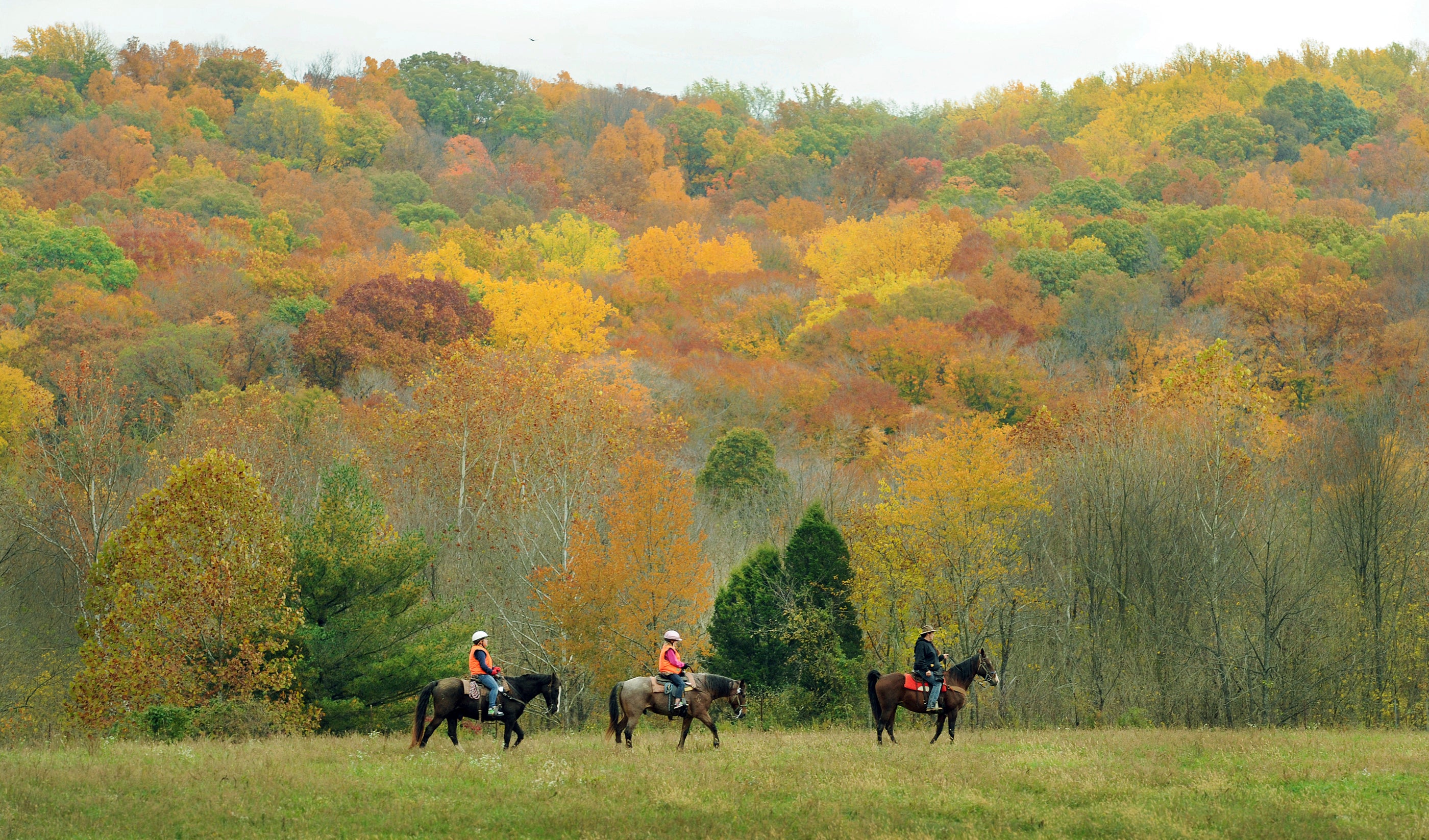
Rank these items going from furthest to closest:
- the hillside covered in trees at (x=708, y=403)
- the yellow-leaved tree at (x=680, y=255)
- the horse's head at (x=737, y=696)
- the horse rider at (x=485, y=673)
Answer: the yellow-leaved tree at (x=680, y=255), the hillside covered in trees at (x=708, y=403), the horse's head at (x=737, y=696), the horse rider at (x=485, y=673)

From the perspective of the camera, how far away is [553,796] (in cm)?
1554

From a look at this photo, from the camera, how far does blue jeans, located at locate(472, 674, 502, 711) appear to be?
1881 cm

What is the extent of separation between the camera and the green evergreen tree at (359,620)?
88.0 feet

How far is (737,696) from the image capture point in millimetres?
20297

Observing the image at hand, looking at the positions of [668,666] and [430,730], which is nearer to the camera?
[430,730]

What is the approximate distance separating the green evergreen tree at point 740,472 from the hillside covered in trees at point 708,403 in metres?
0.26

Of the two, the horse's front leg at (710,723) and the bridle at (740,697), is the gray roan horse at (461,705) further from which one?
the bridle at (740,697)

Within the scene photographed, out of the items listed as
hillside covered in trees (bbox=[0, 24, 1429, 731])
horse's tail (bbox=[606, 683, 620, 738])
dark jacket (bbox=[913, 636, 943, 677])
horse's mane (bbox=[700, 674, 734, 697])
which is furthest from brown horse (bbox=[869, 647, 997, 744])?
hillside covered in trees (bbox=[0, 24, 1429, 731])

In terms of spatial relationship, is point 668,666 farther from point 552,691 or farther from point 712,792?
point 712,792

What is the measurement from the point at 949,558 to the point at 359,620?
15089mm

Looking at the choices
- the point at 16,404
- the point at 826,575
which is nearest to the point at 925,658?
the point at 826,575

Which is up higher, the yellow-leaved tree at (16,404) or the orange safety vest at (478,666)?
the yellow-leaved tree at (16,404)

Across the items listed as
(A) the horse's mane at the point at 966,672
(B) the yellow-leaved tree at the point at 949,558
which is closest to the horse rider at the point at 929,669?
(A) the horse's mane at the point at 966,672

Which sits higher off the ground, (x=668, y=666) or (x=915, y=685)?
(x=668, y=666)
